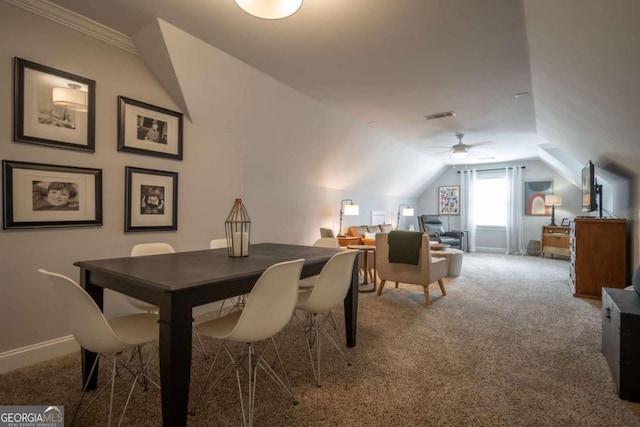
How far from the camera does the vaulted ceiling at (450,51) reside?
6.31ft

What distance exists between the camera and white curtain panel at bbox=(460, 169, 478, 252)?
338 inches

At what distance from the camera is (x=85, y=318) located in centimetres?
133

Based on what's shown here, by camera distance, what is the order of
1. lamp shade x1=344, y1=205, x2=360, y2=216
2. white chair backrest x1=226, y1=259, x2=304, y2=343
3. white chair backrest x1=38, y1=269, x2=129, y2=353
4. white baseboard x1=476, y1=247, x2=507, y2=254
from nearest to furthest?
white chair backrest x1=38, y1=269, x2=129, y2=353, white chair backrest x1=226, y1=259, x2=304, y2=343, lamp shade x1=344, y1=205, x2=360, y2=216, white baseboard x1=476, y1=247, x2=507, y2=254

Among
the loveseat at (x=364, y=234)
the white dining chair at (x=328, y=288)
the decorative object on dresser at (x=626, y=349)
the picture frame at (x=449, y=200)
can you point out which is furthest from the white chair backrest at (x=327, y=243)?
the picture frame at (x=449, y=200)

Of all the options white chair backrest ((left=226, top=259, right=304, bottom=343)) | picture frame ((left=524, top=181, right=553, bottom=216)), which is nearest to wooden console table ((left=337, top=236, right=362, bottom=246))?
white chair backrest ((left=226, top=259, right=304, bottom=343))

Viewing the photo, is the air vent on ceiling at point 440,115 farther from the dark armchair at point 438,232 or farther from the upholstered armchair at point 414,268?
the dark armchair at point 438,232

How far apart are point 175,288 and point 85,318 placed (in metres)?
0.43

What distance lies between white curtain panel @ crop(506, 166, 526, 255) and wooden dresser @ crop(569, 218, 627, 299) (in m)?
4.31

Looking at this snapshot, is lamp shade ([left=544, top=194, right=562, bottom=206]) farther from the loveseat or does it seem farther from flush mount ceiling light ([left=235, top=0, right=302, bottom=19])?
flush mount ceiling light ([left=235, top=0, right=302, bottom=19])

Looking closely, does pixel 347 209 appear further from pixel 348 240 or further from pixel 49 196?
pixel 49 196

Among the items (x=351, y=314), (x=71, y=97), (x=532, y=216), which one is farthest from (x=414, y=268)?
(x=532, y=216)

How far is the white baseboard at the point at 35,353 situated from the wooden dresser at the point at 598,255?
5.36 meters

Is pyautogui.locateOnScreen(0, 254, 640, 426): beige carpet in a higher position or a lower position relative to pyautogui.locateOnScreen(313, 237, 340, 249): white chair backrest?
lower

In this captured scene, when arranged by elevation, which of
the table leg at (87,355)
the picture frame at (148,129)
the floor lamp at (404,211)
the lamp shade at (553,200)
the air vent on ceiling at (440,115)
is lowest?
the table leg at (87,355)
